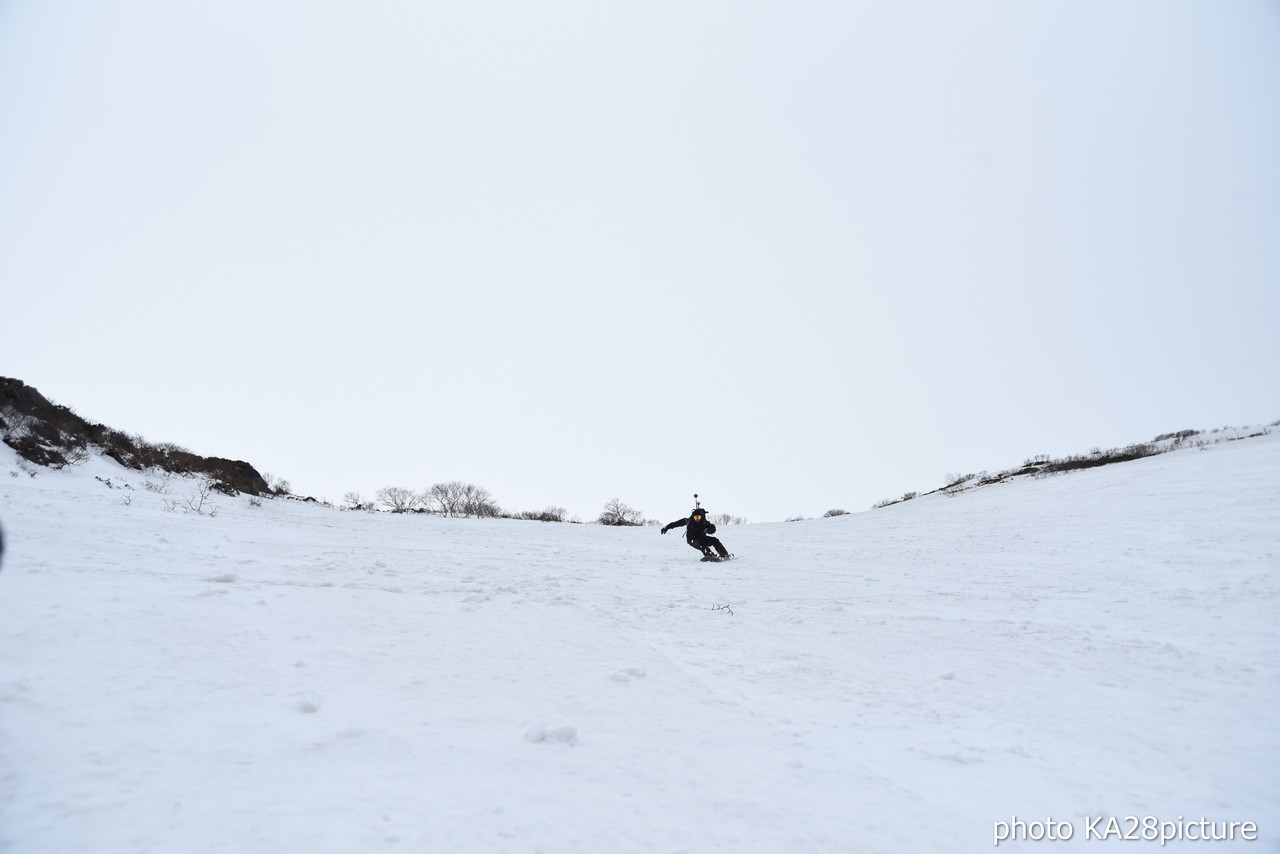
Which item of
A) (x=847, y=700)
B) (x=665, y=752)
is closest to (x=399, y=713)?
(x=665, y=752)

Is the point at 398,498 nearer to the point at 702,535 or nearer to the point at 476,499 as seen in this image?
the point at 476,499

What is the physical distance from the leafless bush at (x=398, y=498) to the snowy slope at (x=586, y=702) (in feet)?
178

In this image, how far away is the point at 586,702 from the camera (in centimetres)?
480

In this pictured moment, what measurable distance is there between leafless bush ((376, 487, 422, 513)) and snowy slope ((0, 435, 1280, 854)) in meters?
54.3

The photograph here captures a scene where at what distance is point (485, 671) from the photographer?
17.1 feet

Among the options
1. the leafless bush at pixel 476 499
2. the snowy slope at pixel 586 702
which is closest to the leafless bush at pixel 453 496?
the leafless bush at pixel 476 499

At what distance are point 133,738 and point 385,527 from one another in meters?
14.9

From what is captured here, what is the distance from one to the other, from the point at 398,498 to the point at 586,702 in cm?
6368

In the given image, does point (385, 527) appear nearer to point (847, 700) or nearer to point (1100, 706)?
point (847, 700)

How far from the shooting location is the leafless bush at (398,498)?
6215 cm

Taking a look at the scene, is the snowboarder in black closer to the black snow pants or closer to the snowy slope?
the black snow pants

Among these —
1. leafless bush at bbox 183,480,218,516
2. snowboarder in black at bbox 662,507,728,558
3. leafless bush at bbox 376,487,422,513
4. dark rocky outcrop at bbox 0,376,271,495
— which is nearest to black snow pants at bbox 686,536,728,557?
snowboarder in black at bbox 662,507,728,558

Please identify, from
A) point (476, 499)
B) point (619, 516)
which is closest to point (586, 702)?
point (619, 516)

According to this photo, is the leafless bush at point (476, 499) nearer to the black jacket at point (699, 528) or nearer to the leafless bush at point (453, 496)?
the leafless bush at point (453, 496)
